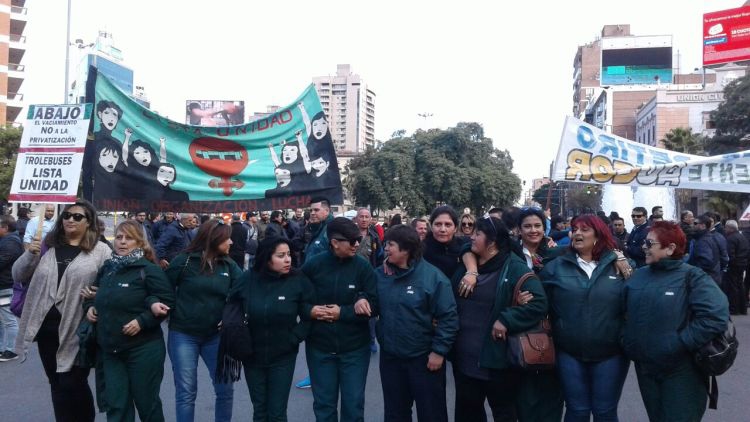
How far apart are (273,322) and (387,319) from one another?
785 millimetres

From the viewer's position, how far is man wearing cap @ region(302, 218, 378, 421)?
4340 millimetres

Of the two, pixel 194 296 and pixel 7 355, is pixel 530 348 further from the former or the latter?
pixel 7 355

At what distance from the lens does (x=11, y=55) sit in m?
51.5

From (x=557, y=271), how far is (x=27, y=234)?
29.1 ft

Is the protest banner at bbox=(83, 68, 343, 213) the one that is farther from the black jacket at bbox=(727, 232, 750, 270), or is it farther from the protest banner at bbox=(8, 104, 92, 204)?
the black jacket at bbox=(727, 232, 750, 270)

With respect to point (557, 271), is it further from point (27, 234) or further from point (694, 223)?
point (27, 234)

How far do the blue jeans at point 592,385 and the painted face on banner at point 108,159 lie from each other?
4217mm

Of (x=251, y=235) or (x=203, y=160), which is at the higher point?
(x=203, y=160)

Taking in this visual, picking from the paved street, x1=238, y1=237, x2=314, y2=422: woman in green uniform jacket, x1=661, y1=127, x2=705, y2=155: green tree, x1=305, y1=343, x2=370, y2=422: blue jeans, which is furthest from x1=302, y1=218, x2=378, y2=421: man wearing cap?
x1=661, y1=127, x2=705, y2=155: green tree

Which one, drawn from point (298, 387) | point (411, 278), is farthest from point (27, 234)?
point (411, 278)

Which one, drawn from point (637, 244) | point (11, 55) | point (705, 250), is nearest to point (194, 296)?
point (637, 244)

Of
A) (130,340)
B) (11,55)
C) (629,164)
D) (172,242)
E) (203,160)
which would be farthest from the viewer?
(11,55)

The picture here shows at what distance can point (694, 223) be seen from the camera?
32.7ft

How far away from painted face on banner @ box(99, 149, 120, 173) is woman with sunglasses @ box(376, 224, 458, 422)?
2956mm
